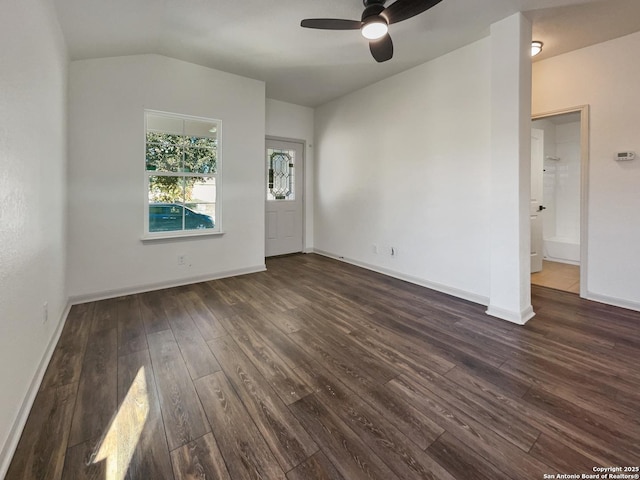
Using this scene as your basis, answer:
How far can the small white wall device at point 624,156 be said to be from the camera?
2.92 metres

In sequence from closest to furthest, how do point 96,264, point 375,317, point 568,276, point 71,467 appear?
point 71,467 → point 375,317 → point 96,264 → point 568,276

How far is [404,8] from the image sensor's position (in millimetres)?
2184

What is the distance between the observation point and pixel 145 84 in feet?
11.3

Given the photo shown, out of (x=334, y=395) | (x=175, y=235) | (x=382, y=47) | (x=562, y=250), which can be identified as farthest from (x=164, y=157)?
(x=562, y=250)

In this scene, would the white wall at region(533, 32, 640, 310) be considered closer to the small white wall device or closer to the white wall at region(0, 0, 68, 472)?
the small white wall device

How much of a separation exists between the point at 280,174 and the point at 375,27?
3494 mm

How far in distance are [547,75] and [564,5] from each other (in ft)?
3.84

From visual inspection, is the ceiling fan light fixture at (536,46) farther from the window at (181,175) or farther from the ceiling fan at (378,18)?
the window at (181,175)

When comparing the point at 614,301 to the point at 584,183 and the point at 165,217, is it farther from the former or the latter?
the point at 165,217

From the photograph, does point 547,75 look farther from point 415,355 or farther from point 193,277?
point 193,277

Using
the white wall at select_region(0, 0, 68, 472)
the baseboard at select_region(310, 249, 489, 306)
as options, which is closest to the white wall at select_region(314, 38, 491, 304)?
the baseboard at select_region(310, 249, 489, 306)

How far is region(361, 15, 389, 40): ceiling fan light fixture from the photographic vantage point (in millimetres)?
2273

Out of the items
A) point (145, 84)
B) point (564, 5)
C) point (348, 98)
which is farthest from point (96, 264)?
point (564, 5)

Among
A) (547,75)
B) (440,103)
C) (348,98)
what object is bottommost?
(440,103)
